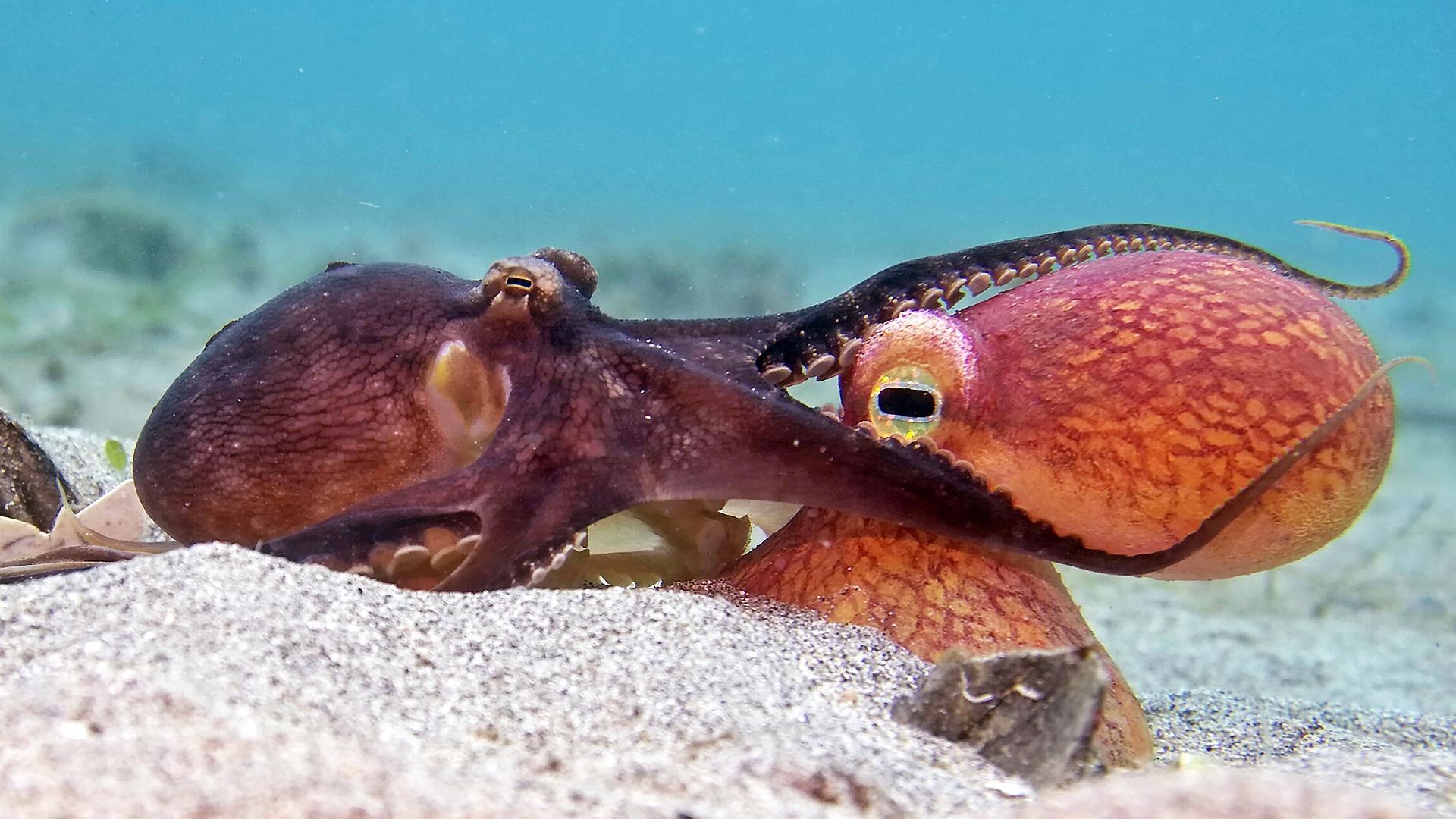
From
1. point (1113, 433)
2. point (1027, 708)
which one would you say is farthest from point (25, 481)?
point (1113, 433)

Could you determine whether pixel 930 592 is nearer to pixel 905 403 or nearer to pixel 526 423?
pixel 905 403

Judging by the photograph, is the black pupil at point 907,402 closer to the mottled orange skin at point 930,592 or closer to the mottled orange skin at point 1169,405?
the mottled orange skin at point 1169,405

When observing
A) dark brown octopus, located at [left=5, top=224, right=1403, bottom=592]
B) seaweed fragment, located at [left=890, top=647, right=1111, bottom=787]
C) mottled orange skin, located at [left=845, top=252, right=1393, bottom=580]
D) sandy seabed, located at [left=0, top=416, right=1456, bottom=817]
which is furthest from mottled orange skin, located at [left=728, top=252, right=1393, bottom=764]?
seaweed fragment, located at [left=890, top=647, right=1111, bottom=787]

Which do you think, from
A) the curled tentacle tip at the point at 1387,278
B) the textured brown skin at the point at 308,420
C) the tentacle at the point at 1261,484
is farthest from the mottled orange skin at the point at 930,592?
the curled tentacle tip at the point at 1387,278

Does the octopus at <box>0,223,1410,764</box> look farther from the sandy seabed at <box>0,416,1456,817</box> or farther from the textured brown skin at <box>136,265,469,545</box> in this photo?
the sandy seabed at <box>0,416,1456,817</box>

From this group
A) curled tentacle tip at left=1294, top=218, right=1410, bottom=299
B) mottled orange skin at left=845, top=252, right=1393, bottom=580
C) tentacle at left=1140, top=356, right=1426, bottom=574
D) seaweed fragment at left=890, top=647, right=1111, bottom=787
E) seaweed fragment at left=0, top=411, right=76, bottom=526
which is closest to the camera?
seaweed fragment at left=890, top=647, right=1111, bottom=787

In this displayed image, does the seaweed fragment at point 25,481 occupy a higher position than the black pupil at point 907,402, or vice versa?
the black pupil at point 907,402

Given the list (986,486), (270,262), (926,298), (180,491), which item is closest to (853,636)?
(986,486)

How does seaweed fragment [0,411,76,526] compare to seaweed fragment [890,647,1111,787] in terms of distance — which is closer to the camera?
seaweed fragment [890,647,1111,787]
